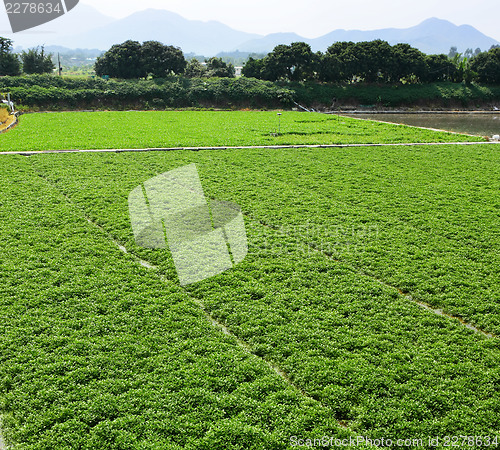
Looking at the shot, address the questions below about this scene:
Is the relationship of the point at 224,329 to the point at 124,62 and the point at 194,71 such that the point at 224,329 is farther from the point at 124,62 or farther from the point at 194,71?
the point at 194,71

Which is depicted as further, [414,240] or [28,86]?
[28,86]

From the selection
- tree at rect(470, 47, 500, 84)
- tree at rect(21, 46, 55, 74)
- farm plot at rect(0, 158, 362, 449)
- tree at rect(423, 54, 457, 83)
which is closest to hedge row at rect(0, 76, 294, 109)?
tree at rect(21, 46, 55, 74)

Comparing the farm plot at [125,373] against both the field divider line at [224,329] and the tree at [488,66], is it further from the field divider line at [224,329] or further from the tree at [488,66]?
the tree at [488,66]

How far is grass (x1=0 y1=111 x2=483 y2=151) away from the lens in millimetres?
21375

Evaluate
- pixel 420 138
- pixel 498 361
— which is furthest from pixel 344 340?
pixel 420 138

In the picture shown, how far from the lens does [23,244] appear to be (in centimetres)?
972

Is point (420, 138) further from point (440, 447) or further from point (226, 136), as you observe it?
point (440, 447)

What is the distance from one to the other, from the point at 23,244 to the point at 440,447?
9888 millimetres

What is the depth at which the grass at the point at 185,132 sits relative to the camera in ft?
70.1

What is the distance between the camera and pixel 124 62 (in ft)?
163

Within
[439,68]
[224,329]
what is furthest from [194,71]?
[224,329]

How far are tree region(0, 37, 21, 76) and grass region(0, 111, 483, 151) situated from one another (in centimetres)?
2006

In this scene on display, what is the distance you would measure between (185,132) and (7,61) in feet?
118

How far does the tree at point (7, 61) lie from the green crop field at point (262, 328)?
1724 inches
